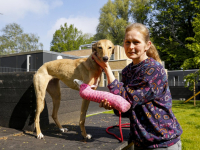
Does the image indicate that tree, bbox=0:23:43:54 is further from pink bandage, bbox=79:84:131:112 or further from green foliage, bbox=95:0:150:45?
pink bandage, bbox=79:84:131:112

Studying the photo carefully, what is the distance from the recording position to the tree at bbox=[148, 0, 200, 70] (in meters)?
25.4

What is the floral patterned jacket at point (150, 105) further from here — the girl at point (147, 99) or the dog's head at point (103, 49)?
the dog's head at point (103, 49)

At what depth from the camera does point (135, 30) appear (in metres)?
1.77

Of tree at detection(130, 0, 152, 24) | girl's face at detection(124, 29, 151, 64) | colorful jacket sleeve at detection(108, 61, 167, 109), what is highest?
tree at detection(130, 0, 152, 24)

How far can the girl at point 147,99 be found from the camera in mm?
1672

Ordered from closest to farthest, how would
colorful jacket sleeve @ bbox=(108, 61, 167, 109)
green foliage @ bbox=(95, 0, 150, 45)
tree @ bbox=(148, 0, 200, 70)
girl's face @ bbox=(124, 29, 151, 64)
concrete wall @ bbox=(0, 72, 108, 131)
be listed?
1. colorful jacket sleeve @ bbox=(108, 61, 167, 109)
2. girl's face @ bbox=(124, 29, 151, 64)
3. concrete wall @ bbox=(0, 72, 108, 131)
4. tree @ bbox=(148, 0, 200, 70)
5. green foliage @ bbox=(95, 0, 150, 45)

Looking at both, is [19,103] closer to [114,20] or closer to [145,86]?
[145,86]

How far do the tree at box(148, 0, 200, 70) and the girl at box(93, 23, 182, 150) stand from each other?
24.5 meters

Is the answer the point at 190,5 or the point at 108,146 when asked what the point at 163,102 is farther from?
the point at 190,5

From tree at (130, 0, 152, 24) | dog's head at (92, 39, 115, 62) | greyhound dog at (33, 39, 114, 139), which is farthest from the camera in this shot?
tree at (130, 0, 152, 24)

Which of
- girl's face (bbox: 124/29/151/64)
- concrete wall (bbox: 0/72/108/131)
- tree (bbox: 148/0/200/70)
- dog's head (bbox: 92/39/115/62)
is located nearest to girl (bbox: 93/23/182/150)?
girl's face (bbox: 124/29/151/64)

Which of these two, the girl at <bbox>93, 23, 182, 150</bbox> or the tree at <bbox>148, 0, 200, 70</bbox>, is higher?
the tree at <bbox>148, 0, 200, 70</bbox>

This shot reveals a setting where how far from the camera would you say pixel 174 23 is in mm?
26484

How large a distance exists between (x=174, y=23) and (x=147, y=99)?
2797 centimetres
